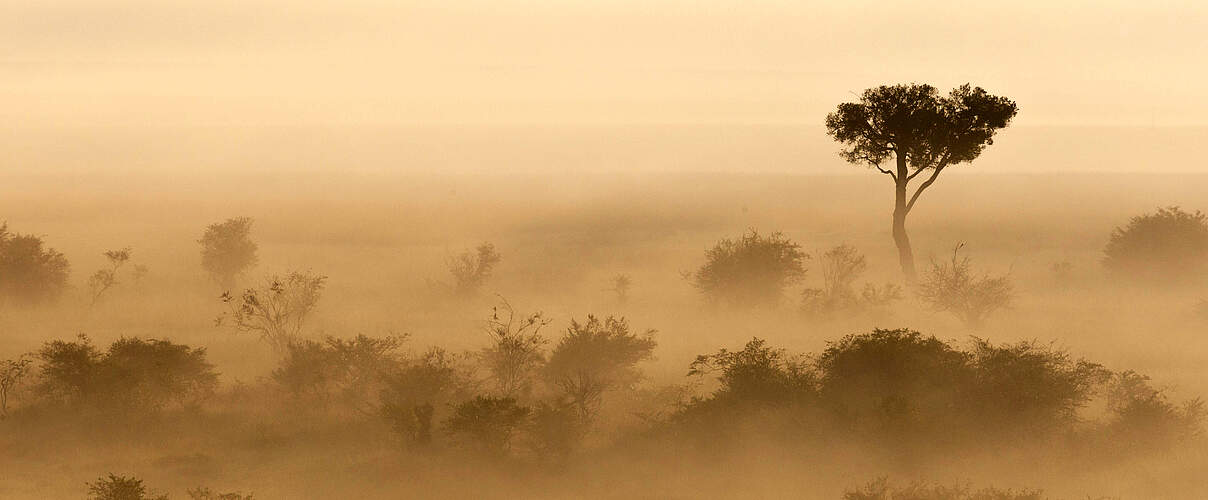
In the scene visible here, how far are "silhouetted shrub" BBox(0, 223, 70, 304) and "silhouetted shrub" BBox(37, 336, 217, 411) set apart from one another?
19694 mm

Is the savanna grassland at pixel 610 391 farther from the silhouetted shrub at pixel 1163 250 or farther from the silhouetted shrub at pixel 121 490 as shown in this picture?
the silhouetted shrub at pixel 121 490

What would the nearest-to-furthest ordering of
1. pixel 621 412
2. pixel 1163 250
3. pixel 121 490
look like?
1. pixel 121 490
2. pixel 621 412
3. pixel 1163 250

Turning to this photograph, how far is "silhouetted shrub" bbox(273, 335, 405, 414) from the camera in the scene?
3516cm

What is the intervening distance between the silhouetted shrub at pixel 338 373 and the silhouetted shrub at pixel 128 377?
2554mm

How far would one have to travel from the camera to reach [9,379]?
3466 cm

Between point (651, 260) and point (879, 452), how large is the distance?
44.8 metres

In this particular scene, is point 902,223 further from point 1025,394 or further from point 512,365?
point 512,365

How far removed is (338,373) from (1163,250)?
44.1 m

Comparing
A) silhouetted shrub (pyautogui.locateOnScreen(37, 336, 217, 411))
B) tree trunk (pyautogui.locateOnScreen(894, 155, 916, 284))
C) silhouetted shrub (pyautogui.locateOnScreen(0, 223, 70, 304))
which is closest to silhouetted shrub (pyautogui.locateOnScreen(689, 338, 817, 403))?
silhouetted shrub (pyautogui.locateOnScreen(37, 336, 217, 411))

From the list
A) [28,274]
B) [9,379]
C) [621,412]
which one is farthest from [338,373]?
[28,274]

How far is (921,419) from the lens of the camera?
30750 mm

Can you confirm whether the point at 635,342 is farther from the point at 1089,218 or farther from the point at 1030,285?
the point at 1089,218

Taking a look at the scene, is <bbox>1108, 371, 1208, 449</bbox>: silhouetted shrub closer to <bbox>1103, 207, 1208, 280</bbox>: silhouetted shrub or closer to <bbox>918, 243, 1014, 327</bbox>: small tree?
<bbox>918, 243, 1014, 327</bbox>: small tree

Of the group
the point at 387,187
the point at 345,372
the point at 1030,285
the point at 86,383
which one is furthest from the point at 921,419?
the point at 387,187
